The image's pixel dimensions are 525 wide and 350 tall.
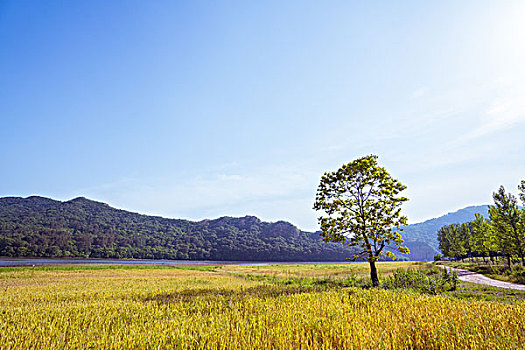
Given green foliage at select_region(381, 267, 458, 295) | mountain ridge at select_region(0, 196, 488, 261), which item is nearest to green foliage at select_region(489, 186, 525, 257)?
green foliage at select_region(381, 267, 458, 295)

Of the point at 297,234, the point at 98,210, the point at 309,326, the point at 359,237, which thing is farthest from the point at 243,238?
the point at 309,326

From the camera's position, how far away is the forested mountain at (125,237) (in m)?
119

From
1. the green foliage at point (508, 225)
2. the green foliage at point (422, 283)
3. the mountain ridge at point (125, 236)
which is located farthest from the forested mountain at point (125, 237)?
the green foliage at point (422, 283)

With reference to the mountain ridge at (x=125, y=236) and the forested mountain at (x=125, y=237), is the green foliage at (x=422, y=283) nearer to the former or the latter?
the forested mountain at (x=125, y=237)

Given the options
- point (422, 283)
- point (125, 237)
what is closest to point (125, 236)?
point (125, 237)

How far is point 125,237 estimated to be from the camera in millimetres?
147250

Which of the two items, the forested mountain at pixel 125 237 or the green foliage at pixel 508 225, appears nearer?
the green foliage at pixel 508 225

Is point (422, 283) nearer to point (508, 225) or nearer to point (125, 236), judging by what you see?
point (508, 225)

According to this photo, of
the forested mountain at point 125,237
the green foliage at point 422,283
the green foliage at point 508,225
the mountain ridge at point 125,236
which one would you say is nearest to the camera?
the green foliage at point 422,283

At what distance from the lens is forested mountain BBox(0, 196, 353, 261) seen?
11906cm

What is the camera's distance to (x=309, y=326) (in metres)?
6.34

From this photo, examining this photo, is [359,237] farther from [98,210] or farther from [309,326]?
[98,210]

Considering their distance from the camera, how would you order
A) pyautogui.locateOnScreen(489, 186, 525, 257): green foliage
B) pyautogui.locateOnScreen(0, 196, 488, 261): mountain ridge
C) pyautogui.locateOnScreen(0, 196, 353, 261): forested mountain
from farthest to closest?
pyautogui.locateOnScreen(0, 196, 488, 261): mountain ridge
pyautogui.locateOnScreen(0, 196, 353, 261): forested mountain
pyautogui.locateOnScreen(489, 186, 525, 257): green foliage

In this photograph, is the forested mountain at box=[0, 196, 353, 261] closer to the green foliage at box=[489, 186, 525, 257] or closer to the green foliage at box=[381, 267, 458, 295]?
the green foliage at box=[489, 186, 525, 257]
